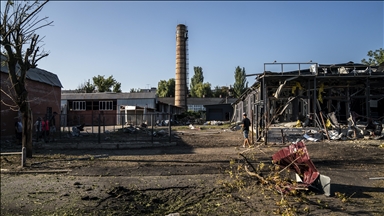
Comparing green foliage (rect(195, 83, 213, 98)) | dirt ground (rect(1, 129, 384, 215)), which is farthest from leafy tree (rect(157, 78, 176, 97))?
dirt ground (rect(1, 129, 384, 215))

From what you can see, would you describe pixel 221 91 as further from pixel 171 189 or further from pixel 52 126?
pixel 171 189

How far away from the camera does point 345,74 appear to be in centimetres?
2062

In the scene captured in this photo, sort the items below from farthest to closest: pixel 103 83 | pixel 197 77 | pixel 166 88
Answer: pixel 197 77, pixel 166 88, pixel 103 83

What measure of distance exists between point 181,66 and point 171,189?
55432mm


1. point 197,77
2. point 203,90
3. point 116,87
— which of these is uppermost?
point 197,77

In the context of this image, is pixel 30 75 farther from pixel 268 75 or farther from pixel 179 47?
pixel 179 47

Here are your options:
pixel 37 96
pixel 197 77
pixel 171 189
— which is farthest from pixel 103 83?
pixel 171 189

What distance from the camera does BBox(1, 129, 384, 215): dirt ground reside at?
679 centimetres

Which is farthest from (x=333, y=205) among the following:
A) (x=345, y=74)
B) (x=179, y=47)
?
(x=179, y=47)

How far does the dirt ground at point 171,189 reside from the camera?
6.79 metres

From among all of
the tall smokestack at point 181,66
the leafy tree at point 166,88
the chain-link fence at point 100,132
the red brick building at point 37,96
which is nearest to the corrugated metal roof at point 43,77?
the red brick building at point 37,96

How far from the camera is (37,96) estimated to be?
25797 millimetres

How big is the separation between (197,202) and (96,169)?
479cm

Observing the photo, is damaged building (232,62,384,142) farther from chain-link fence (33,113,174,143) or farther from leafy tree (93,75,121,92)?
leafy tree (93,75,121,92)
